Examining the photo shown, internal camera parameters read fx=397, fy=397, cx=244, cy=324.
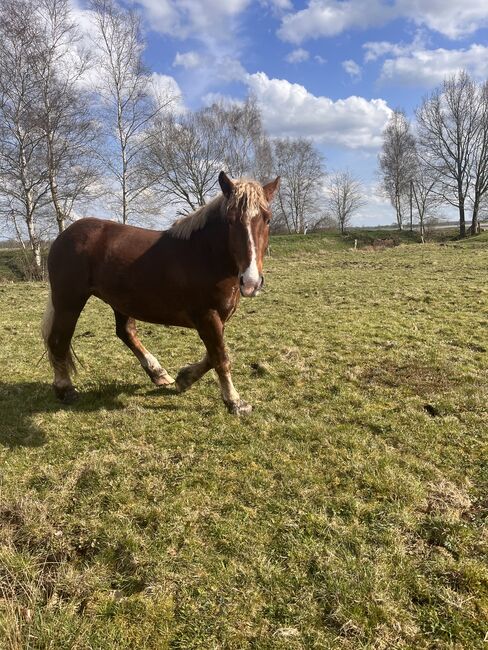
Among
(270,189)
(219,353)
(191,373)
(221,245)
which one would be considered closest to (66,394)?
(191,373)

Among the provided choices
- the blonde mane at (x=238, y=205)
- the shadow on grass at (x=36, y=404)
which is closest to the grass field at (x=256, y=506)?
the shadow on grass at (x=36, y=404)

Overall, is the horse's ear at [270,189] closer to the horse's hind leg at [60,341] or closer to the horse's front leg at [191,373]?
the horse's front leg at [191,373]

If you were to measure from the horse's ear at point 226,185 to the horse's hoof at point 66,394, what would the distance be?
314cm

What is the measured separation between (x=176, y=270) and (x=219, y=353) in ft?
3.32

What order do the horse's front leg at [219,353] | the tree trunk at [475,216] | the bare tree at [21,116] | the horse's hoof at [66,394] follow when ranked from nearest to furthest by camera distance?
the horse's front leg at [219,353] < the horse's hoof at [66,394] < the bare tree at [21,116] < the tree trunk at [475,216]

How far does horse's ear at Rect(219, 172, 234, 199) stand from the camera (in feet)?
11.9

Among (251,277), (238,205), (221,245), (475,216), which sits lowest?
(251,277)

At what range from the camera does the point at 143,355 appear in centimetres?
Answer: 536

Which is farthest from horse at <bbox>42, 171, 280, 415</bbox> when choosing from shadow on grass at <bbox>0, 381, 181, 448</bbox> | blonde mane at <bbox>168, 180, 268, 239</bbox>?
shadow on grass at <bbox>0, 381, 181, 448</bbox>

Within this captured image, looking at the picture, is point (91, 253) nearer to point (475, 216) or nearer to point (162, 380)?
point (162, 380)

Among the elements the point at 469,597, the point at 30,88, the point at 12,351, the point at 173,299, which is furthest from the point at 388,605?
the point at 30,88

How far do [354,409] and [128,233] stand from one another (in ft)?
10.8

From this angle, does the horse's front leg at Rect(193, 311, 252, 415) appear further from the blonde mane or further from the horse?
the blonde mane

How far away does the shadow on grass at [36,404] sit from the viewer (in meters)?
4.15
